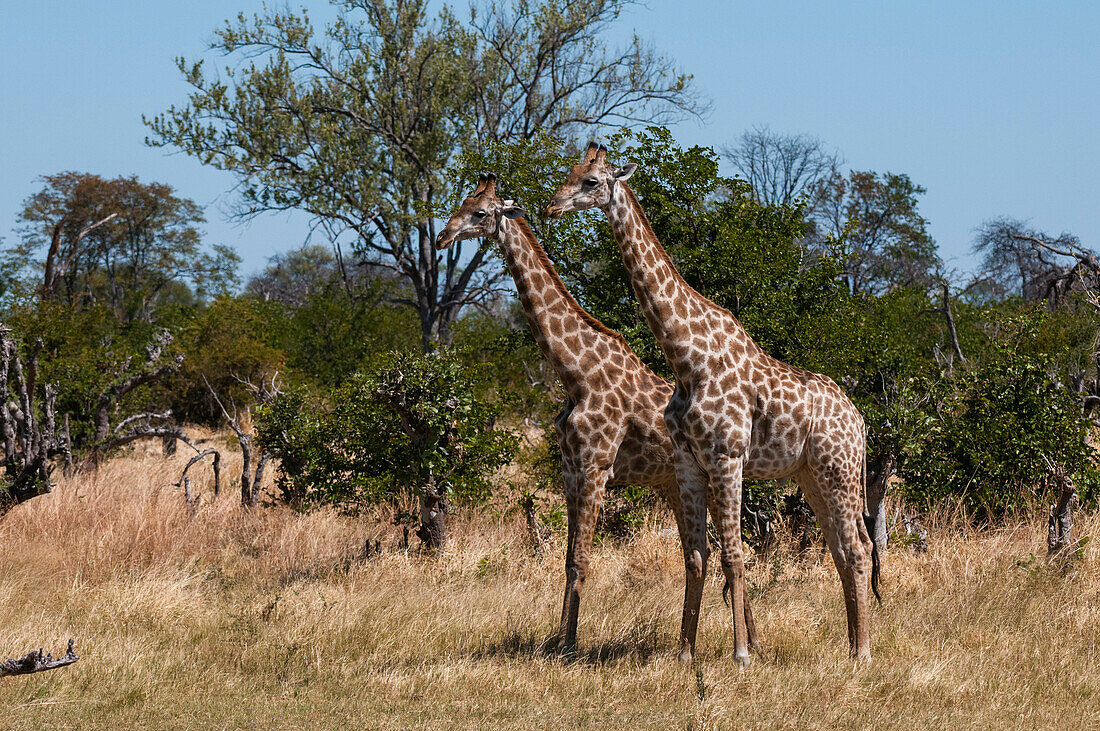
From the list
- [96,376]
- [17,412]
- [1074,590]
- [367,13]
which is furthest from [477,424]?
[367,13]

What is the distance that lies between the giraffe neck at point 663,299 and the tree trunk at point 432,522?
3790 mm

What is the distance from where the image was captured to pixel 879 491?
30.0ft

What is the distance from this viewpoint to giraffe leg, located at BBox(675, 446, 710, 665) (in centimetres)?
650

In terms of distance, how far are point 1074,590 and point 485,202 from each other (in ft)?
18.4

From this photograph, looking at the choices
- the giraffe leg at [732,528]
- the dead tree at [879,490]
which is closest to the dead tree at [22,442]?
the giraffe leg at [732,528]

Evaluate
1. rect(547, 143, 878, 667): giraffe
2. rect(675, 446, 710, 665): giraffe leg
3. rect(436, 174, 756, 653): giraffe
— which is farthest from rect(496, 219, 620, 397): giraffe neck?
rect(675, 446, 710, 665): giraffe leg

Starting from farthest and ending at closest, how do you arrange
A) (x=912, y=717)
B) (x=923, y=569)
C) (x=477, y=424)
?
(x=477, y=424)
(x=923, y=569)
(x=912, y=717)

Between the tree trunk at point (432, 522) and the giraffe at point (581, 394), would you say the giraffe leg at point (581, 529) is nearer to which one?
the giraffe at point (581, 394)

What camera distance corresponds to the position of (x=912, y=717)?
5621 mm

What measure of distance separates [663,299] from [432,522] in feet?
13.6

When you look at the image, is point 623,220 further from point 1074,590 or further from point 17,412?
point 17,412

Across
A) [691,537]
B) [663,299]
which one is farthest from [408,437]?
[663,299]

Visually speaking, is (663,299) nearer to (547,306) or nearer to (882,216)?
(547,306)

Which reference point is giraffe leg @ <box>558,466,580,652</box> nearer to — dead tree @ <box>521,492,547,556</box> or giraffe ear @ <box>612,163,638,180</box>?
giraffe ear @ <box>612,163,638,180</box>
